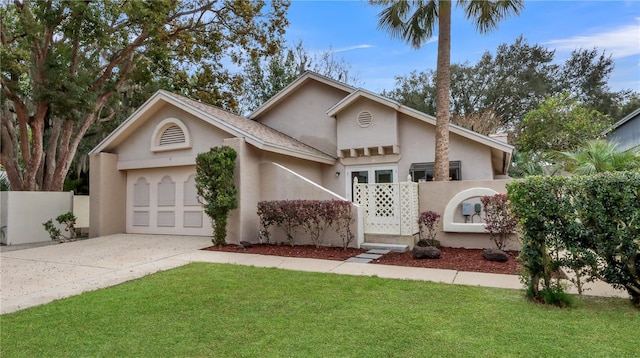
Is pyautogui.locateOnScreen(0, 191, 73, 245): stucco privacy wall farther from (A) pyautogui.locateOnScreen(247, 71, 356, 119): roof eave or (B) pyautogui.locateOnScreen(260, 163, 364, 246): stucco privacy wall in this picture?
(A) pyautogui.locateOnScreen(247, 71, 356, 119): roof eave

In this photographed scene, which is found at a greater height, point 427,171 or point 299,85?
point 299,85

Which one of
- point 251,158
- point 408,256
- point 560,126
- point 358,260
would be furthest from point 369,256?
point 560,126

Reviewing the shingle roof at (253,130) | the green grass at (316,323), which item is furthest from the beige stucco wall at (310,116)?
the green grass at (316,323)

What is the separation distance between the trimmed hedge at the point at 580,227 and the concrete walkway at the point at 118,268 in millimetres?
749

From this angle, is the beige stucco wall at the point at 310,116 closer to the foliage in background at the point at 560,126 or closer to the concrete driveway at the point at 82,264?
the concrete driveway at the point at 82,264

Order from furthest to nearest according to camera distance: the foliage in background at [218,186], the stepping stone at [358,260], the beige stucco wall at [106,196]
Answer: the beige stucco wall at [106,196], the foliage in background at [218,186], the stepping stone at [358,260]

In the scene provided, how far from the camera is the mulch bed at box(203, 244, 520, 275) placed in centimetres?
750

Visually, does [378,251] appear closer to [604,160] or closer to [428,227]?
[428,227]

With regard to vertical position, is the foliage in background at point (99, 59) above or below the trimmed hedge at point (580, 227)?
above

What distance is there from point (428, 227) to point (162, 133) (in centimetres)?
976

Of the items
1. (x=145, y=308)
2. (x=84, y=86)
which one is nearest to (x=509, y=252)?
(x=145, y=308)

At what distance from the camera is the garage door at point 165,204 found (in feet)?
40.7

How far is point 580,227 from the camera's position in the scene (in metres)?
5.05

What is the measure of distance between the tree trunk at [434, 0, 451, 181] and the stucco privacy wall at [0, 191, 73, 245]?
14.1 meters
